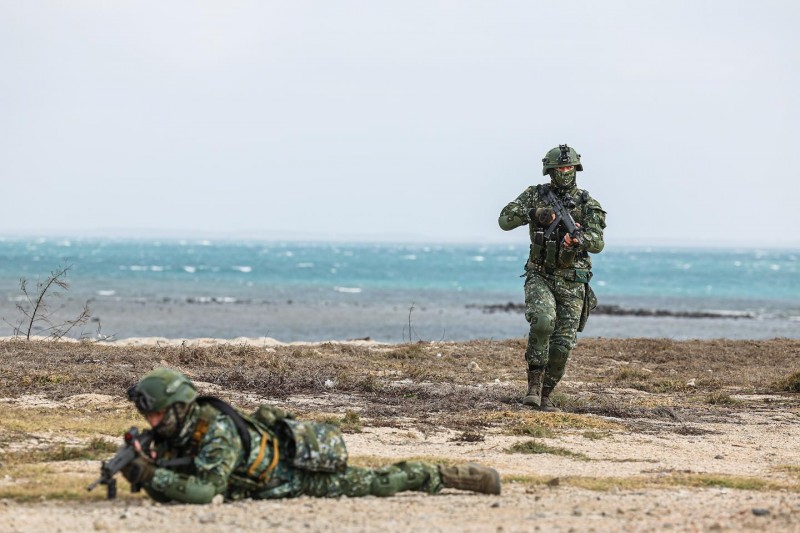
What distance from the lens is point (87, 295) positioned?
169 ft

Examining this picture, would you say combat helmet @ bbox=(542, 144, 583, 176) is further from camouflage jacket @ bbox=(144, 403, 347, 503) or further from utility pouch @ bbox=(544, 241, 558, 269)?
camouflage jacket @ bbox=(144, 403, 347, 503)

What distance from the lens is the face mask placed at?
12070mm

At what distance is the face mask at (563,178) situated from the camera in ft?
39.6

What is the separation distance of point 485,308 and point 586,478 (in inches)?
1607

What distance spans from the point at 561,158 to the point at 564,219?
25.8 inches

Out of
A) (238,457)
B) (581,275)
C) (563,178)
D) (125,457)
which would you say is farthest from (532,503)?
(563,178)

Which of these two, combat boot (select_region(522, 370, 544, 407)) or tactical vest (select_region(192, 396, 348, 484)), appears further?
combat boot (select_region(522, 370, 544, 407))

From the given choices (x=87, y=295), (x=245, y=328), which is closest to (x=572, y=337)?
(x=245, y=328)

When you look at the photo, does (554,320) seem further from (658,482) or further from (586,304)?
(658,482)

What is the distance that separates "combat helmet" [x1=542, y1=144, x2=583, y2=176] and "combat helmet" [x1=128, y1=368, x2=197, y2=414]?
620 cm

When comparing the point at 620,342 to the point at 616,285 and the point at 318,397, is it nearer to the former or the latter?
the point at 318,397

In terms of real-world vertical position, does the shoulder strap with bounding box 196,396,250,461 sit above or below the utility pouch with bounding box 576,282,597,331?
below

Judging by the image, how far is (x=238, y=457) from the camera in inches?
276

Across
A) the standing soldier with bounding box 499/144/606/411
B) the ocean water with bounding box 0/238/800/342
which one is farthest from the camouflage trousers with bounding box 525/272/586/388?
the ocean water with bounding box 0/238/800/342
